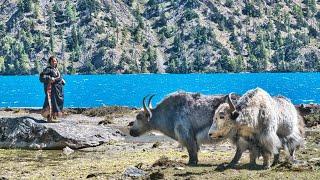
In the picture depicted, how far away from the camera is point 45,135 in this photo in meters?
23.8

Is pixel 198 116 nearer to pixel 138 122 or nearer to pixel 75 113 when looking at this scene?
pixel 138 122

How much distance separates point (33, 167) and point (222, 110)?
630 cm

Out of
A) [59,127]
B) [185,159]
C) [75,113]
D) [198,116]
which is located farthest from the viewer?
[75,113]

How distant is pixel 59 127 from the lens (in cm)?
2442

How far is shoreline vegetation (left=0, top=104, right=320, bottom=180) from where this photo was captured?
1445 cm

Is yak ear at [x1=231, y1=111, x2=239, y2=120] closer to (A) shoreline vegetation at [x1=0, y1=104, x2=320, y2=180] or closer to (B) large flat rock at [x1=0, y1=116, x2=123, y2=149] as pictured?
(A) shoreline vegetation at [x1=0, y1=104, x2=320, y2=180]

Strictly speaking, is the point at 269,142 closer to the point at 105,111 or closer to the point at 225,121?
the point at 225,121

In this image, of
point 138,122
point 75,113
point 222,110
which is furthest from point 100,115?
point 222,110

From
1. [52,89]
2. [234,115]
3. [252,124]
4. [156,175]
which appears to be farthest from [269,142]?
[52,89]

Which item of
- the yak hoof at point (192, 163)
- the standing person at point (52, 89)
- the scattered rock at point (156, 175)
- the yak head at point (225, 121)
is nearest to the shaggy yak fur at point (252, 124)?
the yak head at point (225, 121)

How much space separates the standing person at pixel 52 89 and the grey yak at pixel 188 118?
7.67 m

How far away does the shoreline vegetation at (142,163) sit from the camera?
14.5m

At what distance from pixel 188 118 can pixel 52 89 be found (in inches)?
377

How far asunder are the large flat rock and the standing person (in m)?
0.78
